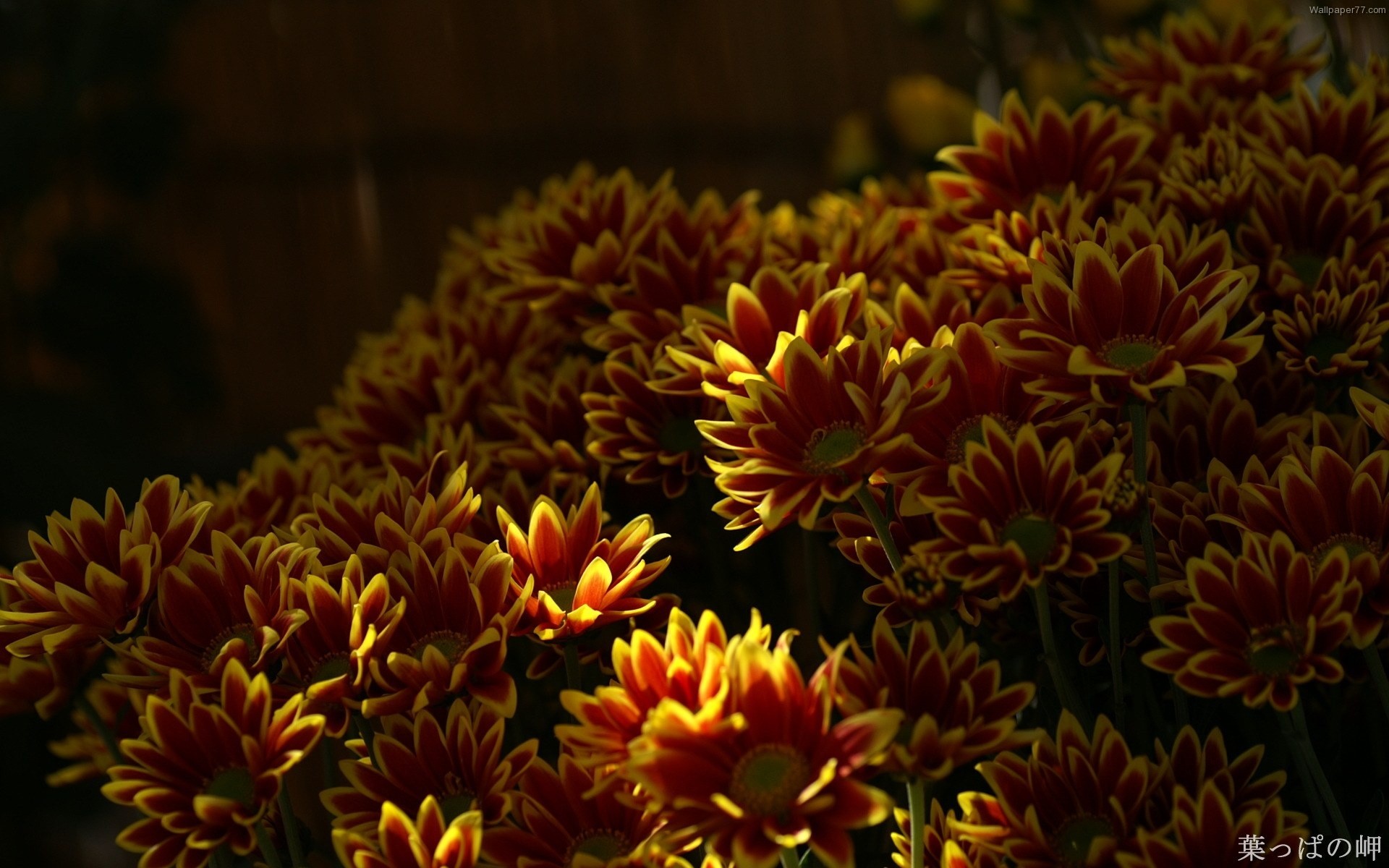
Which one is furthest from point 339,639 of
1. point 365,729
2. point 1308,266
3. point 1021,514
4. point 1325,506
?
point 1308,266

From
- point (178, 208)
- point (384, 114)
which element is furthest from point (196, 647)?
point (178, 208)

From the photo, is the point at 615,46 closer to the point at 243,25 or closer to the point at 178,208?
the point at 243,25

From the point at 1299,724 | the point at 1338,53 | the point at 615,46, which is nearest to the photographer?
the point at 1299,724

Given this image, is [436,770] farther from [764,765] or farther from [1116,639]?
[1116,639]

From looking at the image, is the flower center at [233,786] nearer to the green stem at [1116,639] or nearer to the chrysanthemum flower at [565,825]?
the chrysanthemum flower at [565,825]

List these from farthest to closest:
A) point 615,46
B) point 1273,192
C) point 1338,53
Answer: point 615,46, point 1338,53, point 1273,192

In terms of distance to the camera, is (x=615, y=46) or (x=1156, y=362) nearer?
(x=1156, y=362)
